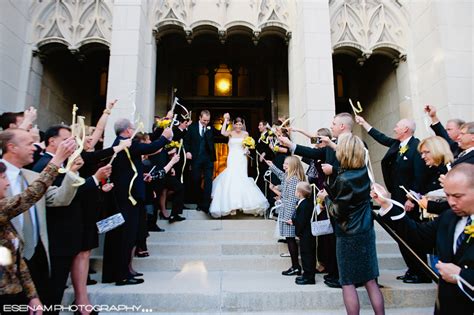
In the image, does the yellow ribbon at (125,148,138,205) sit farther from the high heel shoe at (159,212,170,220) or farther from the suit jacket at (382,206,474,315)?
the suit jacket at (382,206,474,315)

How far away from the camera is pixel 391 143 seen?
523 centimetres

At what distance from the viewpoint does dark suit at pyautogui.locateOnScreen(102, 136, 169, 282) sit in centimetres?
434

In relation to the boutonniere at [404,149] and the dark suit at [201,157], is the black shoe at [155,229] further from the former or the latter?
the boutonniere at [404,149]

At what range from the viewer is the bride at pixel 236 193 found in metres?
6.71

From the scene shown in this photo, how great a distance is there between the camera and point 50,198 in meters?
3.03

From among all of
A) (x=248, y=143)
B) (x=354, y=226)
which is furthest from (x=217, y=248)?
(x=354, y=226)

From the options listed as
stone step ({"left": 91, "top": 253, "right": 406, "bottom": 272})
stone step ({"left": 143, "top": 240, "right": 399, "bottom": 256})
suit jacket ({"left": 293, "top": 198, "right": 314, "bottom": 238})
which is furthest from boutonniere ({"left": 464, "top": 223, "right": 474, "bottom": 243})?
stone step ({"left": 143, "top": 240, "right": 399, "bottom": 256})

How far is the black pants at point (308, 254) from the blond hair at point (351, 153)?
1.70 m

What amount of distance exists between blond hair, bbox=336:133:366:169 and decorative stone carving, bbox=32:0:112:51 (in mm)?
7024

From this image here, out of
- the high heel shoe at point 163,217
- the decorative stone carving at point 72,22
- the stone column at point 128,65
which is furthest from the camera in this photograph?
the decorative stone carving at point 72,22

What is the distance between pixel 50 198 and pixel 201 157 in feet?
13.9

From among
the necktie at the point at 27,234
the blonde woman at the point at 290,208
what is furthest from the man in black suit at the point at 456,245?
the necktie at the point at 27,234

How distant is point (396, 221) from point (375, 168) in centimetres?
780

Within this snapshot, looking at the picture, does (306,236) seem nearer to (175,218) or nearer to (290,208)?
(290,208)
